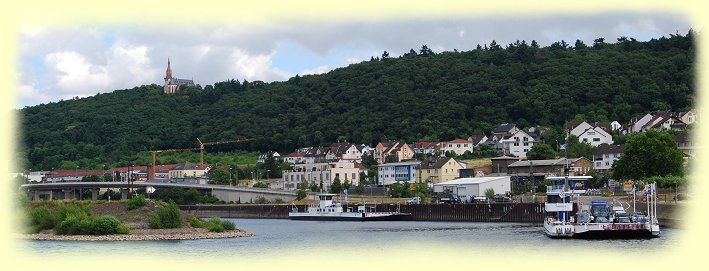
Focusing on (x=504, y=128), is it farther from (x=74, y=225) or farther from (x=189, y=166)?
(x=74, y=225)

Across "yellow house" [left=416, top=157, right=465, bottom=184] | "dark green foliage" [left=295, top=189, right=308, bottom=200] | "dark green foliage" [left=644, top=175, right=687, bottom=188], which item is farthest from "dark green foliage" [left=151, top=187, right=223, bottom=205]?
"dark green foliage" [left=644, top=175, right=687, bottom=188]

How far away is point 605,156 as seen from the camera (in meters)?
106

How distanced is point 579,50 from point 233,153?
5755cm

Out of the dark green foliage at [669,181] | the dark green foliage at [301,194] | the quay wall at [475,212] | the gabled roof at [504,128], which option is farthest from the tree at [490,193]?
the gabled roof at [504,128]

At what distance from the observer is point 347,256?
4656 centimetres

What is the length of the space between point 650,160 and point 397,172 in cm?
4162

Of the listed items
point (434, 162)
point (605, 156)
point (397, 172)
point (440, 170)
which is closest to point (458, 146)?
point (397, 172)

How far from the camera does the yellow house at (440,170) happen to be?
11162 cm

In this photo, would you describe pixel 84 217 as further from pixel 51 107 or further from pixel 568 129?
pixel 51 107

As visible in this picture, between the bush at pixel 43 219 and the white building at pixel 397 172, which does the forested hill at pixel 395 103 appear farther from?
the bush at pixel 43 219

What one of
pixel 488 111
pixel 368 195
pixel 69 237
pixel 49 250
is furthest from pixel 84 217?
pixel 488 111

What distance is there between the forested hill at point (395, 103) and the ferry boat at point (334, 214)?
147ft

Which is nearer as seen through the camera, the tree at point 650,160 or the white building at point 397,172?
the tree at point 650,160

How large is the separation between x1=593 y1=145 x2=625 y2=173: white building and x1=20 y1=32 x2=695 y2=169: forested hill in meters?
26.1
